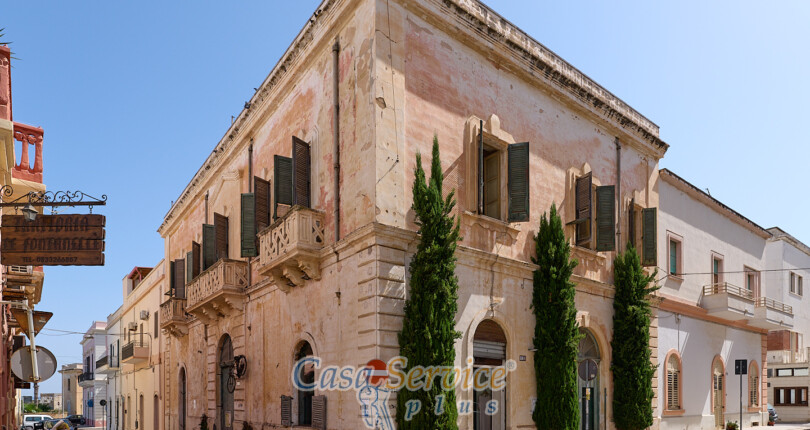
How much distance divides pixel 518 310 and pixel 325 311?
14.1ft

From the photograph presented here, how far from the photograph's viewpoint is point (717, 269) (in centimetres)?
2459

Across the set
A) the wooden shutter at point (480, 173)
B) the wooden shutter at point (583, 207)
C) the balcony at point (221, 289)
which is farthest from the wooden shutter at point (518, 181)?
the balcony at point (221, 289)

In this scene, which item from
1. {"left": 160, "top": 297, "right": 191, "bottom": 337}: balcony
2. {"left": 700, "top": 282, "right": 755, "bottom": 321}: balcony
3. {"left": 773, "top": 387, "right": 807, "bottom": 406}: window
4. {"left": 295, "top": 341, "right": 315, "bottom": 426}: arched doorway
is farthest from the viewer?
{"left": 773, "top": 387, "right": 807, "bottom": 406}: window

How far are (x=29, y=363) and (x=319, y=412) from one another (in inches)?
204

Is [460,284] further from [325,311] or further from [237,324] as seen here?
[237,324]

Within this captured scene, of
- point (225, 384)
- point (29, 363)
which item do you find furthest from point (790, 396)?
point (29, 363)

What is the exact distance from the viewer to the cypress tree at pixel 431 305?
11906 mm

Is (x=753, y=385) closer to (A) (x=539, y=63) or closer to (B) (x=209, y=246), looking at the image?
(A) (x=539, y=63)

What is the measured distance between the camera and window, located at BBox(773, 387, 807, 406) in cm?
3381

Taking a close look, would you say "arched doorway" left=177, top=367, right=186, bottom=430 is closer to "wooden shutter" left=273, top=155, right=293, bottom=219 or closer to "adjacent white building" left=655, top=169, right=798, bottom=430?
"wooden shutter" left=273, top=155, right=293, bottom=219

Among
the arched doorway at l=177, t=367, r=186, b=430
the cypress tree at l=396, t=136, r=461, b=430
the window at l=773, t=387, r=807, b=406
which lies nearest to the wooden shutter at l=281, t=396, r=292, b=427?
the cypress tree at l=396, t=136, r=461, b=430

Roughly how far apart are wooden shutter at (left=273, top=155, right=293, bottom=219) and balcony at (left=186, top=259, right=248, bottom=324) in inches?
163

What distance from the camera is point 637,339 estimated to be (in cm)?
1794

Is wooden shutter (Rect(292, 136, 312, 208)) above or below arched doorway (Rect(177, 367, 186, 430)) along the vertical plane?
above
